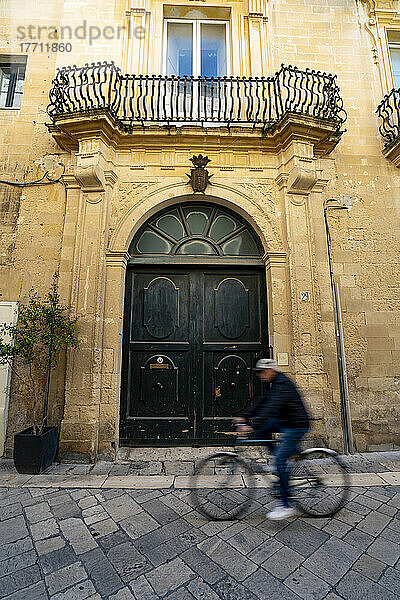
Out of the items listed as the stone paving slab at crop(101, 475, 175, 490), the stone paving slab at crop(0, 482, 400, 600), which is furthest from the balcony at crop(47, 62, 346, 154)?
the stone paving slab at crop(0, 482, 400, 600)

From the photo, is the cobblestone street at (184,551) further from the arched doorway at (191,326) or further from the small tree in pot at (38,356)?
the arched doorway at (191,326)

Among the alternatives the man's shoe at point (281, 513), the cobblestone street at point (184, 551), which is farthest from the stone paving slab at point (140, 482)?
the man's shoe at point (281, 513)

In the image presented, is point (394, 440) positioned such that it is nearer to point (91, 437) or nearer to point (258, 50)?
point (91, 437)

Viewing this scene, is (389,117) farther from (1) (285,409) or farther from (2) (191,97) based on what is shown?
(1) (285,409)

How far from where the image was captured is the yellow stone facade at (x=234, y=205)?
4840 millimetres

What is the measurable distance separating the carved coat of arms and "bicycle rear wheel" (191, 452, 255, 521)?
13.7 feet

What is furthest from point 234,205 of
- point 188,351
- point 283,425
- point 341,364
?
point 283,425

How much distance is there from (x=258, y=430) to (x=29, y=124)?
6438 millimetres

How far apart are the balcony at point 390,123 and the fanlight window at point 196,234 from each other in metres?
3.00

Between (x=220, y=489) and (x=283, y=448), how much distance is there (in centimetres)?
108

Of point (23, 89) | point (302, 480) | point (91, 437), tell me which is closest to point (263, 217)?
point (302, 480)

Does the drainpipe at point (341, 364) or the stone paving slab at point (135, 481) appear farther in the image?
the drainpipe at point (341, 364)

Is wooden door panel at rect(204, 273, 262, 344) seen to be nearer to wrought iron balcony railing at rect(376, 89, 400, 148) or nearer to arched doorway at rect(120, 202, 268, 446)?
arched doorway at rect(120, 202, 268, 446)

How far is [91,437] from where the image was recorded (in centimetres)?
443
